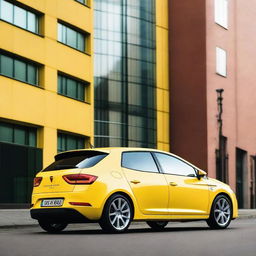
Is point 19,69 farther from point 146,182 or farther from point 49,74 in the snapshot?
point 146,182

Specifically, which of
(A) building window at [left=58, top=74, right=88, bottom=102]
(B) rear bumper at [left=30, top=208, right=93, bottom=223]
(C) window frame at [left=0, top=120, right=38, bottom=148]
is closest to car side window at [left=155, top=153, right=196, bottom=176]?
(B) rear bumper at [left=30, top=208, right=93, bottom=223]

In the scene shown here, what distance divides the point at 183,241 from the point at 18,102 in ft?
67.6

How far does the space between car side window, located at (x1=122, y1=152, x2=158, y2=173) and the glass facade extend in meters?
23.7

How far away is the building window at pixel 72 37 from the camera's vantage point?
33.7m

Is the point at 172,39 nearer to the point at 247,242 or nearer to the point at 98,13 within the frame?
the point at 98,13

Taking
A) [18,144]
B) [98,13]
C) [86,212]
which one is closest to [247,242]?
[86,212]

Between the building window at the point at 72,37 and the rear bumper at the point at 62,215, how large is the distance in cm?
2196

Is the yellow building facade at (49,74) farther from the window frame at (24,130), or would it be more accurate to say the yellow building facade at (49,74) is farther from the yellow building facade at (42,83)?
the window frame at (24,130)

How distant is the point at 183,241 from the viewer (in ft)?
34.0

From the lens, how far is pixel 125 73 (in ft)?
128

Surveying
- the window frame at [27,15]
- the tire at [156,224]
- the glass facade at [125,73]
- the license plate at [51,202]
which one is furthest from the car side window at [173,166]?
the glass facade at [125,73]

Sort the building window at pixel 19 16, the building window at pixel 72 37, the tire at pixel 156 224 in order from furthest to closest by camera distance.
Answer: the building window at pixel 72 37 → the building window at pixel 19 16 → the tire at pixel 156 224

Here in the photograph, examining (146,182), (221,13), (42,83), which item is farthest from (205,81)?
(146,182)

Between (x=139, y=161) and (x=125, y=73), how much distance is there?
2633 centimetres
